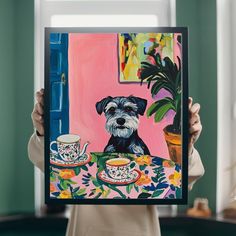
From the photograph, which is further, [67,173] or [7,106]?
[7,106]

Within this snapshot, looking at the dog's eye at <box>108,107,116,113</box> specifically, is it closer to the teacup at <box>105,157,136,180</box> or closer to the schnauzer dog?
the schnauzer dog

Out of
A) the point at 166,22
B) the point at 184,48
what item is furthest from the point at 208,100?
the point at 184,48

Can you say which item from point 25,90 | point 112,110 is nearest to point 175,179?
point 112,110

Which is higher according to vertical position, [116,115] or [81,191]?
[116,115]

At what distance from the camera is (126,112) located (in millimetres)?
974

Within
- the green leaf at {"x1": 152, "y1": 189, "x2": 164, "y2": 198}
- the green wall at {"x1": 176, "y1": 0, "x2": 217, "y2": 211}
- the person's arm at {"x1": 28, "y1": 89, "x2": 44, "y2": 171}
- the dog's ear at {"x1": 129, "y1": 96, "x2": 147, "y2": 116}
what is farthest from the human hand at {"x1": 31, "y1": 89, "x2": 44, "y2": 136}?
the green wall at {"x1": 176, "y1": 0, "x2": 217, "y2": 211}

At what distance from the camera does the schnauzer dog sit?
974 mm

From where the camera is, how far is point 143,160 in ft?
3.23

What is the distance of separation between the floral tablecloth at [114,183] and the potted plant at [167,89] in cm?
5

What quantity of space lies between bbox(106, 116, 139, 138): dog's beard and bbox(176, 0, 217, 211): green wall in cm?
96

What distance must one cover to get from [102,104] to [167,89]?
170mm

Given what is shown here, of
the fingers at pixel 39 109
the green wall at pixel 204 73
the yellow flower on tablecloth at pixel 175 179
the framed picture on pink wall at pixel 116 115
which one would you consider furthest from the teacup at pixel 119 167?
the green wall at pixel 204 73

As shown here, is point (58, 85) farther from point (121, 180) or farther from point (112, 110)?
point (121, 180)

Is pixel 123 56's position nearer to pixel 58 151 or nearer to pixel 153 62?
pixel 153 62
